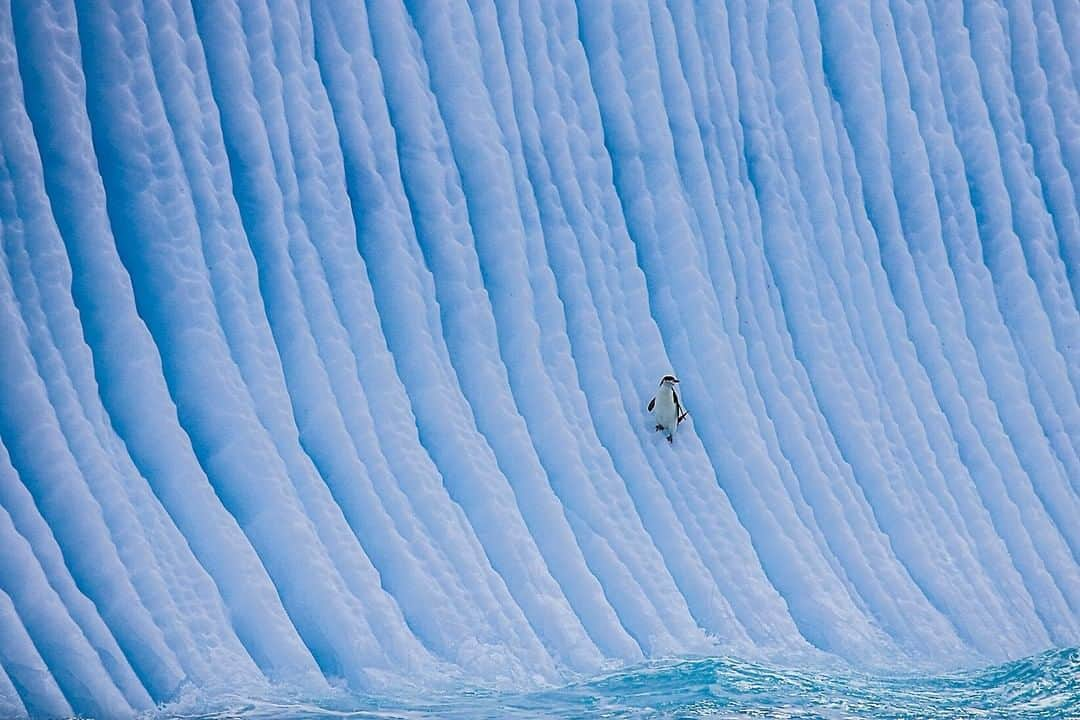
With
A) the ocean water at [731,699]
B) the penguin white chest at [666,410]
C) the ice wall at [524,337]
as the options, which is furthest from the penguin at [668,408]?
the ocean water at [731,699]

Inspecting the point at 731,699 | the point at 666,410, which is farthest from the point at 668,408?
the point at 731,699

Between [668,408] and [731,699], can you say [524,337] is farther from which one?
[731,699]

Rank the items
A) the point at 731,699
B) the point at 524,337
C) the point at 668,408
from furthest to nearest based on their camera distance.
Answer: the point at 524,337 → the point at 668,408 → the point at 731,699

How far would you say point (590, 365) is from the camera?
5934 mm

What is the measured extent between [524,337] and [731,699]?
2.24 meters

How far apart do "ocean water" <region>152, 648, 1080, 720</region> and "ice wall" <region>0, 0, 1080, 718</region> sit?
203 mm

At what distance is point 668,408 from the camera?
18.4 feet

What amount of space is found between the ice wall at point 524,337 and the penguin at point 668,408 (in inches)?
4.7

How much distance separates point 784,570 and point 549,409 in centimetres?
141

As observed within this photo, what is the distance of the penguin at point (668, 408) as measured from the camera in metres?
5.55

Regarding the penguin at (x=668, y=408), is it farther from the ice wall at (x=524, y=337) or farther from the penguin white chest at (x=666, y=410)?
the ice wall at (x=524, y=337)

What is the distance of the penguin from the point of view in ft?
18.2

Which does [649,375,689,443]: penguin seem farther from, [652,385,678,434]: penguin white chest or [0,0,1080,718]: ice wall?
[0,0,1080,718]: ice wall

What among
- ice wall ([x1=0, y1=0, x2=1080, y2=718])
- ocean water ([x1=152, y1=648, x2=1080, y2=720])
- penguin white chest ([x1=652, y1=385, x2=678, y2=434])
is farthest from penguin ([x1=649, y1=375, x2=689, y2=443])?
ocean water ([x1=152, y1=648, x2=1080, y2=720])
